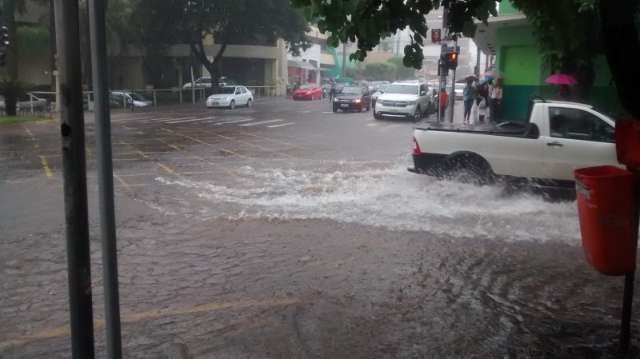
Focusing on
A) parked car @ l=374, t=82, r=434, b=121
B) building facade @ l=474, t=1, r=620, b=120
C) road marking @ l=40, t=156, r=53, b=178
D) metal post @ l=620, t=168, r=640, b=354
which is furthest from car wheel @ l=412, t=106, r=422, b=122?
metal post @ l=620, t=168, r=640, b=354

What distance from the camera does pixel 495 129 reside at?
10.7m

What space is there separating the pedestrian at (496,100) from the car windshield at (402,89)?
7.95 meters

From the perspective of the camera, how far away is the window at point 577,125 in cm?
1003

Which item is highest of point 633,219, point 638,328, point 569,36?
point 569,36

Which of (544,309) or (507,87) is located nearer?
(544,309)

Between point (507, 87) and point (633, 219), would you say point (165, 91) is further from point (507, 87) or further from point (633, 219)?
point (633, 219)

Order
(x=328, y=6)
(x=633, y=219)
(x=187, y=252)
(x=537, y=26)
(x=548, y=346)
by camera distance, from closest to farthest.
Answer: (x=633, y=219) < (x=548, y=346) < (x=328, y=6) < (x=537, y=26) < (x=187, y=252)

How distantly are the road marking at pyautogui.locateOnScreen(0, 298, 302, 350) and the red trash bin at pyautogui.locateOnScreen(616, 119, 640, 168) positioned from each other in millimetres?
2895

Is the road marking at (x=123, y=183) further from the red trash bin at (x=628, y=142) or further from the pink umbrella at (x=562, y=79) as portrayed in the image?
the pink umbrella at (x=562, y=79)

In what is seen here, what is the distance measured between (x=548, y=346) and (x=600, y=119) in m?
6.11

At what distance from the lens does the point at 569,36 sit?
625 centimetres

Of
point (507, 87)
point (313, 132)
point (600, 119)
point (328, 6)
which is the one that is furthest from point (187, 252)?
point (507, 87)

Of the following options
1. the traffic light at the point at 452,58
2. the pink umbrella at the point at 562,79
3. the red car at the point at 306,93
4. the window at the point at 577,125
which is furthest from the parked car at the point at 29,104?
the window at the point at 577,125

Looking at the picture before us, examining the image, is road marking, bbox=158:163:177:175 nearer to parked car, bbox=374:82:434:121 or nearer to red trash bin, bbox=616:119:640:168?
red trash bin, bbox=616:119:640:168
